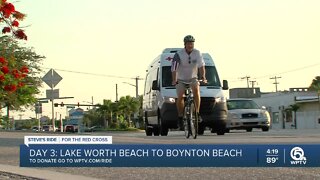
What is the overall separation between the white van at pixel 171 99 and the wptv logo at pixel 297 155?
8578 mm

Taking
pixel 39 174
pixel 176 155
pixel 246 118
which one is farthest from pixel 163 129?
pixel 176 155

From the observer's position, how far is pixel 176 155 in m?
7.26

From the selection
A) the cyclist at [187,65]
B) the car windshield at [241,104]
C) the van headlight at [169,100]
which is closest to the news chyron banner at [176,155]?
the cyclist at [187,65]

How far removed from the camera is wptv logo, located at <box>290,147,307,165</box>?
7.16 m

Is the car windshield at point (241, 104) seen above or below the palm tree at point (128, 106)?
below

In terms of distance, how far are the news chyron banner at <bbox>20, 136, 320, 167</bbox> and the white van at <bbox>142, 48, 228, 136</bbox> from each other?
859cm

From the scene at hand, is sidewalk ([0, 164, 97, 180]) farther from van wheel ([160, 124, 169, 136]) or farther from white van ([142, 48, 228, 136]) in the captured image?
van wheel ([160, 124, 169, 136])

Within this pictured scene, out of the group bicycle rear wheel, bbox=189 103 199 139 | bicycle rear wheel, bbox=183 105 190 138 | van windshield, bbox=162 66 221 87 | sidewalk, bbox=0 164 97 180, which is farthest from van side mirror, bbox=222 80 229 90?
sidewalk, bbox=0 164 97 180

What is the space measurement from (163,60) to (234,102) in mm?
8284

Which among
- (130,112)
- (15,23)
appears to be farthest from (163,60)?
(130,112)

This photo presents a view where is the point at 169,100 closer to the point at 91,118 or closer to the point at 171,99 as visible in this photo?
the point at 171,99

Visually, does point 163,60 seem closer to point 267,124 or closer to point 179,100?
point 179,100

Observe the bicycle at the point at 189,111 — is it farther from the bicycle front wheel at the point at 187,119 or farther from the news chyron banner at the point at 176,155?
the news chyron banner at the point at 176,155

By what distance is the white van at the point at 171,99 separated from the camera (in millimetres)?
16062
